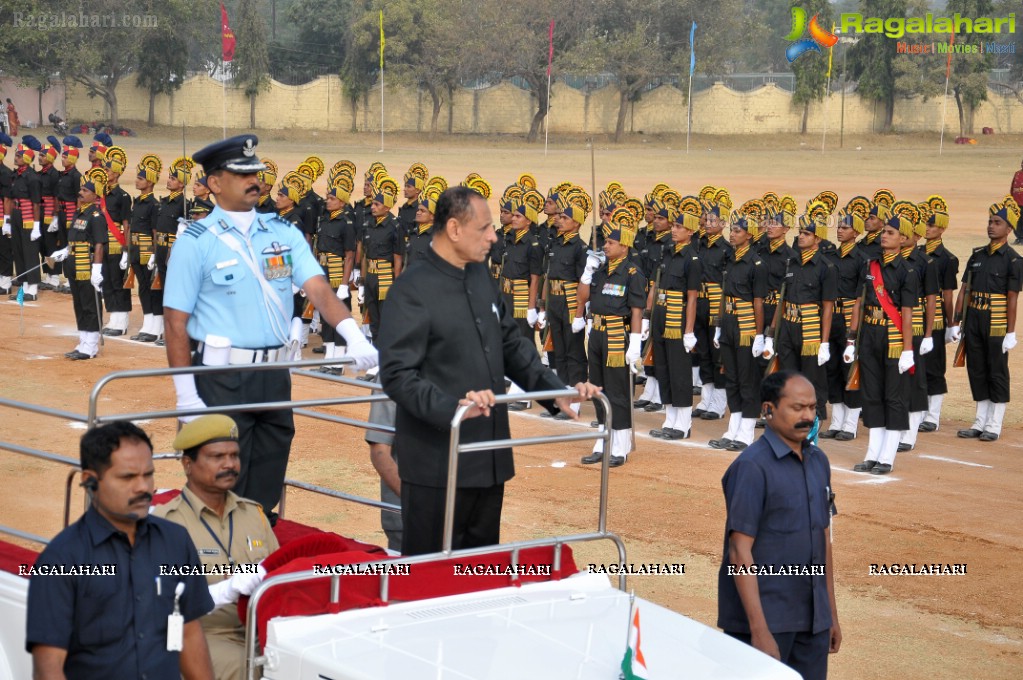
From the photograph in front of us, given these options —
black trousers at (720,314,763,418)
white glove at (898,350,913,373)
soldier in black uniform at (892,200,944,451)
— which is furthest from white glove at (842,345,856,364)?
black trousers at (720,314,763,418)

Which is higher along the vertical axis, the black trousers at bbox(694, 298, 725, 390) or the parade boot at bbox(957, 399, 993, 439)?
the black trousers at bbox(694, 298, 725, 390)

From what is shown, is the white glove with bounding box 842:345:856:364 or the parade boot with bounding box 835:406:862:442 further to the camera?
the parade boot with bounding box 835:406:862:442

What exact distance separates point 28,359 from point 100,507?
12408 millimetres

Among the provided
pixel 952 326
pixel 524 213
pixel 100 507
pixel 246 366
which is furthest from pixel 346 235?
pixel 100 507

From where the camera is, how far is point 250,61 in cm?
5497

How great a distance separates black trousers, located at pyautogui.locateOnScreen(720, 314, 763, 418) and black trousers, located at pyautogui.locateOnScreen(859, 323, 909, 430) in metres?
0.93

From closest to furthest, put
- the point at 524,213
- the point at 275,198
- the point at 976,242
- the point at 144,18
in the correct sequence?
the point at 524,213
the point at 275,198
the point at 976,242
the point at 144,18

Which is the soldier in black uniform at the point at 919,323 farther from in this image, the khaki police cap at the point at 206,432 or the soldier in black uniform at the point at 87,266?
the soldier in black uniform at the point at 87,266

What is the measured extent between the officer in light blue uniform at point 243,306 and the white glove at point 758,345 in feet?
23.0

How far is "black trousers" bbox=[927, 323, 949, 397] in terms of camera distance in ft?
42.3

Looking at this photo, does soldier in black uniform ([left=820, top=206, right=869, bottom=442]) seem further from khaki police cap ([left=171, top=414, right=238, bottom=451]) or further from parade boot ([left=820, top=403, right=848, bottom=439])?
khaki police cap ([left=171, top=414, right=238, bottom=451])

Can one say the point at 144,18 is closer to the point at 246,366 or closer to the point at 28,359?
the point at 28,359

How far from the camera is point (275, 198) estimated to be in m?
17.2

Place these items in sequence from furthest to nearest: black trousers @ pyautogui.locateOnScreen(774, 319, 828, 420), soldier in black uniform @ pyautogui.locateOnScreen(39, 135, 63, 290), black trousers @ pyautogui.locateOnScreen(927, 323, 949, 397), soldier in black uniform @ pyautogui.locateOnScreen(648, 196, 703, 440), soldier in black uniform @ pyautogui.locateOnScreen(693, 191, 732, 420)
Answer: soldier in black uniform @ pyautogui.locateOnScreen(39, 135, 63, 290), soldier in black uniform @ pyautogui.locateOnScreen(693, 191, 732, 420), black trousers @ pyautogui.locateOnScreen(927, 323, 949, 397), soldier in black uniform @ pyautogui.locateOnScreen(648, 196, 703, 440), black trousers @ pyautogui.locateOnScreen(774, 319, 828, 420)
